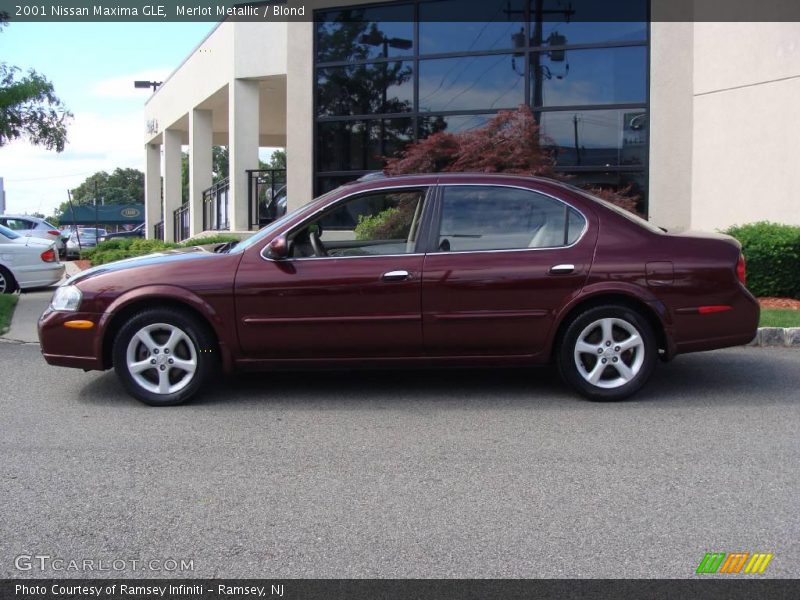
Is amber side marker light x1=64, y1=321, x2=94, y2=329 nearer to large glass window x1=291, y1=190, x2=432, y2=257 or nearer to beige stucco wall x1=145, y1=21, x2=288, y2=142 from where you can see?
large glass window x1=291, y1=190, x2=432, y2=257

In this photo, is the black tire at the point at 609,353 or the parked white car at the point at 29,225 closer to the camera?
the black tire at the point at 609,353

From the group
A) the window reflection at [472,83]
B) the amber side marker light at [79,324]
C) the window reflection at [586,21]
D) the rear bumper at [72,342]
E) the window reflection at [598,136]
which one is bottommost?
the rear bumper at [72,342]

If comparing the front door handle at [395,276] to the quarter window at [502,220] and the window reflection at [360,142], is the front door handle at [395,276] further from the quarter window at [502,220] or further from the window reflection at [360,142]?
the window reflection at [360,142]

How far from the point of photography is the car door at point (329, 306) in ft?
20.6

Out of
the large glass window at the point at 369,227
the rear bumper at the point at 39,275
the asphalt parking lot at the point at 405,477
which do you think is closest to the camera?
the asphalt parking lot at the point at 405,477

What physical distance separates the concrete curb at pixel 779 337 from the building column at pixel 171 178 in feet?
66.7

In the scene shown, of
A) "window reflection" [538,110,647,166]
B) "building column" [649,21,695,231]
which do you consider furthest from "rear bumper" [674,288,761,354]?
"window reflection" [538,110,647,166]

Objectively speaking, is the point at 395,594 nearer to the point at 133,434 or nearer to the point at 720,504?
the point at 720,504

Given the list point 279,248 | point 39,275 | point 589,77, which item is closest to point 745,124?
point 589,77

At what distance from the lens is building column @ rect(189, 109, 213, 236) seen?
21.9m

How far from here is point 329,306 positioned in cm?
628

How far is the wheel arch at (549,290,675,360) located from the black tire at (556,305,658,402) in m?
0.05

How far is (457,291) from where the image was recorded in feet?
20.6

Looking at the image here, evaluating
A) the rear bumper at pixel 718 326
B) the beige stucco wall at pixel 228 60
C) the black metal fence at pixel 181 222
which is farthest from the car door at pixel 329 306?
the black metal fence at pixel 181 222
